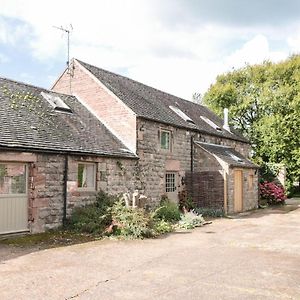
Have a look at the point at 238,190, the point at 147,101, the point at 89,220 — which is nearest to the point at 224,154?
the point at 238,190

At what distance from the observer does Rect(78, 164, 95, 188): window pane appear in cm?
1444

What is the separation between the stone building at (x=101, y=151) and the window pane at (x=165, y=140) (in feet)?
0.31

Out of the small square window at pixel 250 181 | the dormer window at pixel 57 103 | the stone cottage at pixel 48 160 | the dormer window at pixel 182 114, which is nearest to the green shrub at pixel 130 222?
the stone cottage at pixel 48 160

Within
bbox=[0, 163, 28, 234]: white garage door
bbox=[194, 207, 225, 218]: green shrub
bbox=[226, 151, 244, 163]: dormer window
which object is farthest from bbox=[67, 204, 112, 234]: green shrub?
bbox=[226, 151, 244, 163]: dormer window

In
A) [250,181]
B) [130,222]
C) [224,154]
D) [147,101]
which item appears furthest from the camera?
[250,181]

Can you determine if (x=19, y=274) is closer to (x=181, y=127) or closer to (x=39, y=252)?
(x=39, y=252)

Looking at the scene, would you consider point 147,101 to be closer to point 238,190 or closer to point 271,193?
point 238,190

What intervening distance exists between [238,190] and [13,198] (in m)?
13.4

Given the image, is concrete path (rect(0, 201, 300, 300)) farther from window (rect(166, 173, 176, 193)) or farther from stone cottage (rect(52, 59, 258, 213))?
window (rect(166, 173, 176, 193))

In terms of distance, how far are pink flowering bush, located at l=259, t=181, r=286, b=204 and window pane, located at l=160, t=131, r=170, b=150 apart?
10.4 meters

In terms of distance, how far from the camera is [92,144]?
15.2 meters

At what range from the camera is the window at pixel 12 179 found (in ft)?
39.1

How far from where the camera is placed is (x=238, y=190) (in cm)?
2169

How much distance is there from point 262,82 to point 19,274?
33.0 metres
